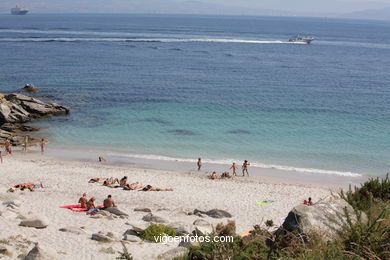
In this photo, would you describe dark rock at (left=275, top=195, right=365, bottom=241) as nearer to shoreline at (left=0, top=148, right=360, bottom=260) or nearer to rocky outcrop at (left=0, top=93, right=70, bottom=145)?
shoreline at (left=0, top=148, right=360, bottom=260)

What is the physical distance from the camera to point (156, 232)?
15.4 m

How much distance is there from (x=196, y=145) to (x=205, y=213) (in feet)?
47.8

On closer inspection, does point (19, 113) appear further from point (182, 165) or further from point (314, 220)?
point (314, 220)

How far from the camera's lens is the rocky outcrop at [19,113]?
3497cm

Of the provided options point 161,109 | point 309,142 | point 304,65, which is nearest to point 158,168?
point 309,142

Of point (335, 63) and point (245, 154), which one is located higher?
point (335, 63)

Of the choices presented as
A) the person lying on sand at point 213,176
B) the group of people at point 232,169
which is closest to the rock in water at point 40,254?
the person lying on sand at point 213,176

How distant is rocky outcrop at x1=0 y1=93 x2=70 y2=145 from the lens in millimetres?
34966

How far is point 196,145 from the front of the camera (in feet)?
113

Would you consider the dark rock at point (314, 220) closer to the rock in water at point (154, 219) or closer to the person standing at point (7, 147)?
the rock in water at point (154, 219)

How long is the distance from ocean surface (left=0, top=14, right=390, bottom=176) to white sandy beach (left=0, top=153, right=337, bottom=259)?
14.7 ft

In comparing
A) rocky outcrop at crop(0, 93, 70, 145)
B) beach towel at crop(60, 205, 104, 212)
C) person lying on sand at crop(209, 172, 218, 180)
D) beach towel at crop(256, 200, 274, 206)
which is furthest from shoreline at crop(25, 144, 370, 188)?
beach towel at crop(60, 205, 104, 212)

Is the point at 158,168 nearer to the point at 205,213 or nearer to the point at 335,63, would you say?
the point at 205,213

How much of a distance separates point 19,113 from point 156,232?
90.8ft
